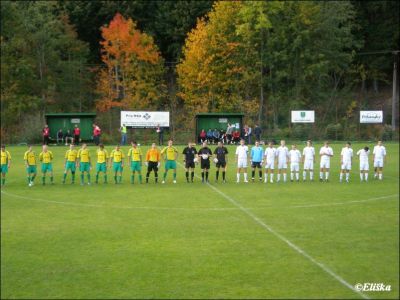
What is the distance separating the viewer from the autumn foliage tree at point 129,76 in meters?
62.3

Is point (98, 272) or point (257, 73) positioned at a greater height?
point (257, 73)

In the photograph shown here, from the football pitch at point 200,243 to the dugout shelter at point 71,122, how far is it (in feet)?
89.6

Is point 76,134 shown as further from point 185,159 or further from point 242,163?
point 242,163

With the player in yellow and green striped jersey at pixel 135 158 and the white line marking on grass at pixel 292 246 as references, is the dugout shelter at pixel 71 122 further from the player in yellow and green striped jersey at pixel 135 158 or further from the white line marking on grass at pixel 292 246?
the white line marking on grass at pixel 292 246

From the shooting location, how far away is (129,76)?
213 ft

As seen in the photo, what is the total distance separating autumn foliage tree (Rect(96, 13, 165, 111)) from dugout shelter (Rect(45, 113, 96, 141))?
11008 millimetres

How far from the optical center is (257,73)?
10281 mm

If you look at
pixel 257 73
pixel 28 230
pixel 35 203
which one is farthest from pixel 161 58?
pixel 257 73

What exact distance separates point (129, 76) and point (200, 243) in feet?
174

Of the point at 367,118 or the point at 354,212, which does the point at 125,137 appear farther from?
the point at 354,212

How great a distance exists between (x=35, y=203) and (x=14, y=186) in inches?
224

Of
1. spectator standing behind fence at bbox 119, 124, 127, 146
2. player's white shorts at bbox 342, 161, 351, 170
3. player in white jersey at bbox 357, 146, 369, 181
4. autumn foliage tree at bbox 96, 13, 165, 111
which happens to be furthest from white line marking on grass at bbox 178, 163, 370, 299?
autumn foliage tree at bbox 96, 13, 165, 111

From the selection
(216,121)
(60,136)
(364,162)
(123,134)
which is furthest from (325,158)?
(60,136)

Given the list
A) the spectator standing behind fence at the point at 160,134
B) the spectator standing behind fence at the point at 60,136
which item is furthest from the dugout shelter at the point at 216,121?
the spectator standing behind fence at the point at 60,136
